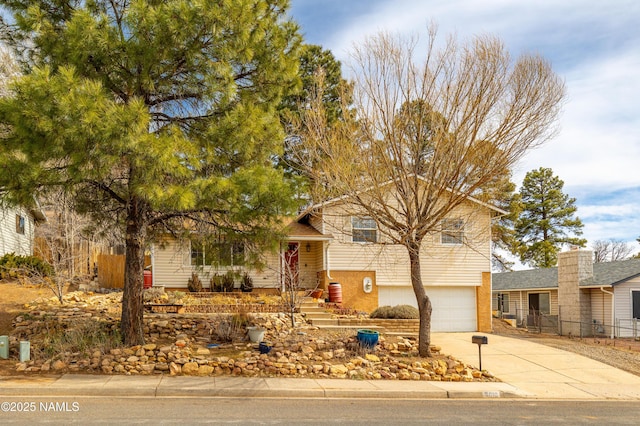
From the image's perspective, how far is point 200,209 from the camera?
12.7m

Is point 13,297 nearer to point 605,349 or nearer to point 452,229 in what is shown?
point 452,229

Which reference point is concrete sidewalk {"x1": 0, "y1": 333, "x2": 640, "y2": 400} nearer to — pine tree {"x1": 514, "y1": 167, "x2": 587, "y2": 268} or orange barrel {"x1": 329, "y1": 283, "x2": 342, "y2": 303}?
orange barrel {"x1": 329, "y1": 283, "x2": 342, "y2": 303}

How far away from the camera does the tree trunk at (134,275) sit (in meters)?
13.2

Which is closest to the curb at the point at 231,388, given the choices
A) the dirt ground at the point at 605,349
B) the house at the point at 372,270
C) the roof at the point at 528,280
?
the dirt ground at the point at 605,349

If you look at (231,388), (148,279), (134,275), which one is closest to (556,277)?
(148,279)

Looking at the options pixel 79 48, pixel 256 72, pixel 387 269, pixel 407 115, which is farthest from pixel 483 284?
pixel 79 48

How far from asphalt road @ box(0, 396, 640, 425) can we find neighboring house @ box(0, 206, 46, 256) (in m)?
17.3

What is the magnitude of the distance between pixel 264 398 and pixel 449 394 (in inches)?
153

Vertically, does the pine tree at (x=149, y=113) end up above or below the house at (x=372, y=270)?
above

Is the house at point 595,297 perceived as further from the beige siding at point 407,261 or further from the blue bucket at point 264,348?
the blue bucket at point 264,348

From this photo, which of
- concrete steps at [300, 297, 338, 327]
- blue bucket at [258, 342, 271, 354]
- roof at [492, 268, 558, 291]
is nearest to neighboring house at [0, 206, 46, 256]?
concrete steps at [300, 297, 338, 327]

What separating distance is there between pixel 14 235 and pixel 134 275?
55.7 ft

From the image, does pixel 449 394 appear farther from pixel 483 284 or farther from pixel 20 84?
pixel 483 284

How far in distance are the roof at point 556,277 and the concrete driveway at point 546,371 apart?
25.3 feet
